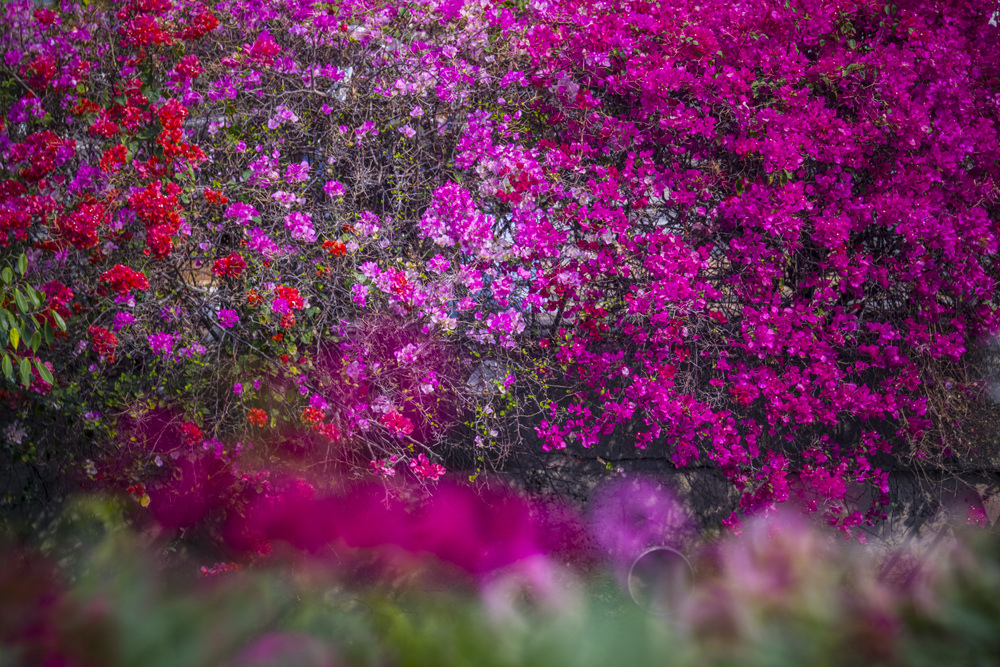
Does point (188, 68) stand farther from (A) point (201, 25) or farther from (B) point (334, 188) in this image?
(B) point (334, 188)

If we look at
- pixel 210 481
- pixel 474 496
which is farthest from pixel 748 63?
pixel 210 481

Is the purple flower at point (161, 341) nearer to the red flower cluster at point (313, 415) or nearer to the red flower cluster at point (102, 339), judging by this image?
the red flower cluster at point (102, 339)

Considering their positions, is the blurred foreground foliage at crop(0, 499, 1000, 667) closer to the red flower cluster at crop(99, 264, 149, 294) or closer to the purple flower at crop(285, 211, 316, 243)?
the red flower cluster at crop(99, 264, 149, 294)

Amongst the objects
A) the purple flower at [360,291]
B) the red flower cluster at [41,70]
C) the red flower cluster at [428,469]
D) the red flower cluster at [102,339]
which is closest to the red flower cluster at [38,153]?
the red flower cluster at [41,70]

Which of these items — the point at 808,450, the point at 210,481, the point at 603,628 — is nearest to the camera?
the point at 603,628

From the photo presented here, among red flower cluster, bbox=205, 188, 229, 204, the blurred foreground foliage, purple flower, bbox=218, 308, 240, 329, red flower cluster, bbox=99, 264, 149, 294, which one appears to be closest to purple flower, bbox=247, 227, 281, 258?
red flower cluster, bbox=205, 188, 229, 204

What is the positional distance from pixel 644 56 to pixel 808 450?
218 centimetres

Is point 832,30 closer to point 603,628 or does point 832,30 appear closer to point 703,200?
point 703,200

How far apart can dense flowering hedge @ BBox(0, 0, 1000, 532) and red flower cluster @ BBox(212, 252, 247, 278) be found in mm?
31

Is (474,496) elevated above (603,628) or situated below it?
below

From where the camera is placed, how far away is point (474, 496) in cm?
375

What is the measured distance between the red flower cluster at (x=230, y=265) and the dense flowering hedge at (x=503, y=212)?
0.03 m

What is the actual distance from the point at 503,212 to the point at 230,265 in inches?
51.2

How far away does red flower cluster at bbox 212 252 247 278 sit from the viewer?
9.85 ft
